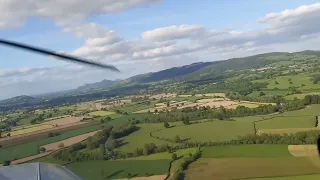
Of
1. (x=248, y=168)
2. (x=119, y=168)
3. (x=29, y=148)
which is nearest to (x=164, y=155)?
(x=119, y=168)

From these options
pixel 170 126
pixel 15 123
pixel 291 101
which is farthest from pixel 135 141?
pixel 15 123

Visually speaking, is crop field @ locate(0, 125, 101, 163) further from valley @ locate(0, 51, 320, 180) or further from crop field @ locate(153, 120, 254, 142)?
crop field @ locate(153, 120, 254, 142)

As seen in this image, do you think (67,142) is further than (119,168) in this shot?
Yes

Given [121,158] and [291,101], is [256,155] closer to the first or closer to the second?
[121,158]

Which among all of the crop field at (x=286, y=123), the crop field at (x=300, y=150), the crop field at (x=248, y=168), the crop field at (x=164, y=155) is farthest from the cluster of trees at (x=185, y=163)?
the crop field at (x=286, y=123)

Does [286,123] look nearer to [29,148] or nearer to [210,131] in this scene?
[210,131]

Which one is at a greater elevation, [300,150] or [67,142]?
[67,142]
